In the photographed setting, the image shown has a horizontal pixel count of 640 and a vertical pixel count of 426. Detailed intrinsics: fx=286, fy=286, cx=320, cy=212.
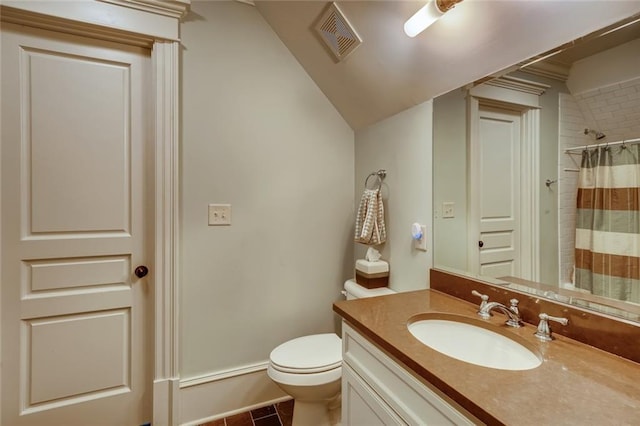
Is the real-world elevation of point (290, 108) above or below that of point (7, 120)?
above

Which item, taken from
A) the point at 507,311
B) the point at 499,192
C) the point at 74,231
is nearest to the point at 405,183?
the point at 499,192

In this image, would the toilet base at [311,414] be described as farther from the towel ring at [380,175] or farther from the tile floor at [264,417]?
the towel ring at [380,175]

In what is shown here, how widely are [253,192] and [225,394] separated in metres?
1.16

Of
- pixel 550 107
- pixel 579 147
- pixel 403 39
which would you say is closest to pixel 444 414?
pixel 579 147

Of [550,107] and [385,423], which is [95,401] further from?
[550,107]

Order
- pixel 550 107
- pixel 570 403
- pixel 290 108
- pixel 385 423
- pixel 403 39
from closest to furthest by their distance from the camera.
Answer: pixel 570 403
pixel 385 423
pixel 550 107
pixel 403 39
pixel 290 108

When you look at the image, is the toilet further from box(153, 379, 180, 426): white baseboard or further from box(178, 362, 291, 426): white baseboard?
box(153, 379, 180, 426): white baseboard

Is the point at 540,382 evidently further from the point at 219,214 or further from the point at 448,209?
the point at 219,214

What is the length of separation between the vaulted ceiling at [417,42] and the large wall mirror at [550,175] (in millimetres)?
55

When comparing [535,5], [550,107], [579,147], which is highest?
[535,5]

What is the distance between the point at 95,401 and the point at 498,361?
1827 mm

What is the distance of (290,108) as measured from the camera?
178 cm

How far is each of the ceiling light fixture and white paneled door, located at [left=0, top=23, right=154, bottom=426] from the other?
1.32 metres

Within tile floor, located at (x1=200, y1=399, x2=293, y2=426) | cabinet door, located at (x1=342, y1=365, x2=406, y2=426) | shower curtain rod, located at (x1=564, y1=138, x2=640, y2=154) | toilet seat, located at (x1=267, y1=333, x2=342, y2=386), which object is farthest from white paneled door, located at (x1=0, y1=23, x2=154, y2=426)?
shower curtain rod, located at (x1=564, y1=138, x2=640, y2=154)
